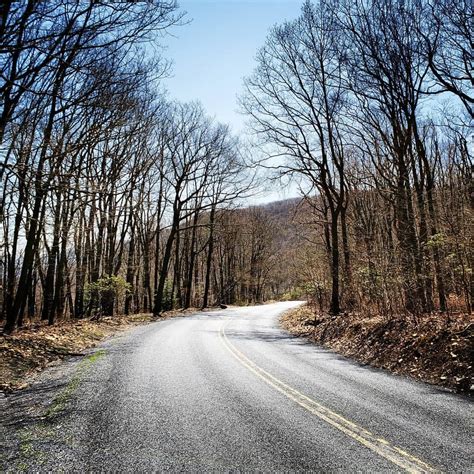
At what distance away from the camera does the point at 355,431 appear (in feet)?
16.4

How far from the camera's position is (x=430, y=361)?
8688 mm

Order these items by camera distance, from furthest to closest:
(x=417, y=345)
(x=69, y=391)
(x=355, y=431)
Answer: (x=417, y=345), (x=69, y=391), (x=355, y=431)

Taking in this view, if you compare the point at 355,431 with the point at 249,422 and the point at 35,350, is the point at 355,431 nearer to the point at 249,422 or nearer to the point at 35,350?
the point at 249,422

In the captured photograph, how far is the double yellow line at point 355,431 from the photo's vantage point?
4.07m

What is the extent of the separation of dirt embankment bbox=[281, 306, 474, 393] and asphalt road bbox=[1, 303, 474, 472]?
573 mm

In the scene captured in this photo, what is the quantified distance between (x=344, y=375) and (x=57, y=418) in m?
5.47

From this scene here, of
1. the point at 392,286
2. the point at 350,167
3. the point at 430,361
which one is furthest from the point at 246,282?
the point at 430,361

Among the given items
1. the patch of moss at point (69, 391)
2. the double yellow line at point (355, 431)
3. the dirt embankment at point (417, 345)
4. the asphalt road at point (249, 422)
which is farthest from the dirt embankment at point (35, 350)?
the dirt embankment at point (417, 345)

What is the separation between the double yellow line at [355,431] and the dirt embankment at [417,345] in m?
2.88

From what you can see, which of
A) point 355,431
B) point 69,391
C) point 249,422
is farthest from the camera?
point 69,391

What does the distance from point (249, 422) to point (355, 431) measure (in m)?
1.33

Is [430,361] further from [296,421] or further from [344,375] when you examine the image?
[296,421]

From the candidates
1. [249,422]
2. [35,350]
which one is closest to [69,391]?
[249,422]

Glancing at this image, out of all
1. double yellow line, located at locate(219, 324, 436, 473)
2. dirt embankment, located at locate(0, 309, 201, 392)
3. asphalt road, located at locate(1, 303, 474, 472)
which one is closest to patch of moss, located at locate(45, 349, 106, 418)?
asphalt road, located at locate(1, 303, 474, 472)
